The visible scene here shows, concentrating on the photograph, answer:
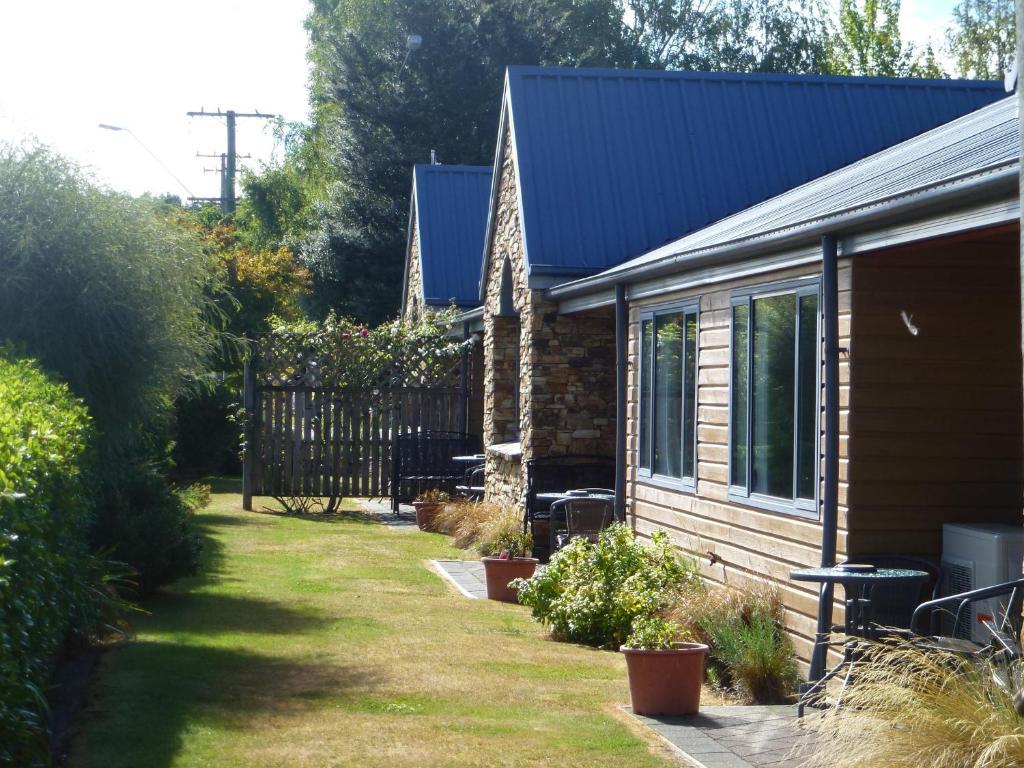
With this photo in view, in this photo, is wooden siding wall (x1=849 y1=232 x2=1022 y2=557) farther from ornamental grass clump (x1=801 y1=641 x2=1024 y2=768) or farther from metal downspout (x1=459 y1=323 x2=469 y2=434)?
metal downspout (x1=459 y1=323 x2=469 y2=434)

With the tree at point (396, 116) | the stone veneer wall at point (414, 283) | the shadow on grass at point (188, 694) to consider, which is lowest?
the shadow on grass at point (188, 694)

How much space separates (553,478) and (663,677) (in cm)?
727

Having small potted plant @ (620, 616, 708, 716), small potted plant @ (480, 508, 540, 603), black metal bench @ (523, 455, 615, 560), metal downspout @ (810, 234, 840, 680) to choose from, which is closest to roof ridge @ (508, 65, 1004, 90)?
black metal bench @ (523, 455, 615, 560)

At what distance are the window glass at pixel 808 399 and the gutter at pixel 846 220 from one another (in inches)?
18.4

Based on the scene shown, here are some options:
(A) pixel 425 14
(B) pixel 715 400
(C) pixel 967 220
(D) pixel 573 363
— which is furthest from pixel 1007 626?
(A) pixel 425 14

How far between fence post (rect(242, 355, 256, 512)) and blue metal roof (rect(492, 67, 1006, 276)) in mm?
5830

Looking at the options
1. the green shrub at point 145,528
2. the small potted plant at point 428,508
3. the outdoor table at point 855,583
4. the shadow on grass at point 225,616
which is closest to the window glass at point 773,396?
the outdoor table at point 855,583

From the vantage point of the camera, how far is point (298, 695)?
25.2ft

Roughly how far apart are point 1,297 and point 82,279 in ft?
1.97

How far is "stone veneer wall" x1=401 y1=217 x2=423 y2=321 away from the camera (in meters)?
24.8

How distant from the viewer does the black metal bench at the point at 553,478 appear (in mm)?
14500

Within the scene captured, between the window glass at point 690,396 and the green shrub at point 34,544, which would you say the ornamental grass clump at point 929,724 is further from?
the window glass at point 690,396

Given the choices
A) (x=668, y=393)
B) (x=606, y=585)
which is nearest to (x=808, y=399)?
(x=606, y=585)

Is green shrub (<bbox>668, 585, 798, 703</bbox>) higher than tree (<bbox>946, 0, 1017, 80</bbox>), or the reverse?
tree (<bbox>946, 0, 1017, 80</bbox>)
